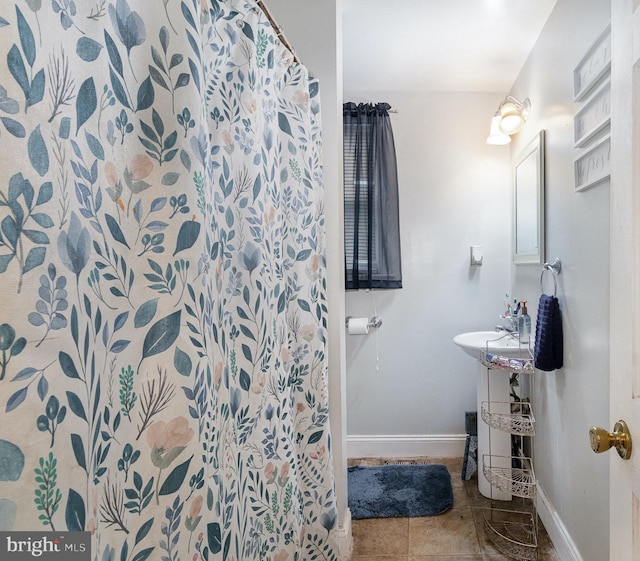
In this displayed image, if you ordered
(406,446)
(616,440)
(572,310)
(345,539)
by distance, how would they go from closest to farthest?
(616,440)
(572,310)
(345,539)
(406,446)

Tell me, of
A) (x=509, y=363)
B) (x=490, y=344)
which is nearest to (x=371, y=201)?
(x=490, y=344)

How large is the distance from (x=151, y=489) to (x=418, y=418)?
2.54 metres

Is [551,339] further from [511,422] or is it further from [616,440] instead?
[616,440]

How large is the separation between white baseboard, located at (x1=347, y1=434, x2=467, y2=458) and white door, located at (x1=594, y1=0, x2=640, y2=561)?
1994mm

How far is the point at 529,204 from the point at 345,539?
6.58 ft

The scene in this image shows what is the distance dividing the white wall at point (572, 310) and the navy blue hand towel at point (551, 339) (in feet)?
0.10

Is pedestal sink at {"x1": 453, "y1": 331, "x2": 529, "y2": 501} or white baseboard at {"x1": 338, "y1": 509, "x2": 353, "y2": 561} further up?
pedestal sink at {"x1": 453, "y1": 331, "x2": 529, "y2": 501}

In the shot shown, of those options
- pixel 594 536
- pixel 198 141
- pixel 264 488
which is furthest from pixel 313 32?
pixel 594 536

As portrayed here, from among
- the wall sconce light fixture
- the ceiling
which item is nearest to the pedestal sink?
the wall sconce light fixture

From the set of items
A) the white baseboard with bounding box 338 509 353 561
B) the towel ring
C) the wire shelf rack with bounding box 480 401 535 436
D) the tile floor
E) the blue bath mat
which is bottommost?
the tile floor

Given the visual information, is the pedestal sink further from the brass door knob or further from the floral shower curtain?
the floral shower curtain

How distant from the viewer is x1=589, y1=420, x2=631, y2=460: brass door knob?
80 centimetres

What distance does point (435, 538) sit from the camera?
1.95 metres

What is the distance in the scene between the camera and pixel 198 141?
65cm
